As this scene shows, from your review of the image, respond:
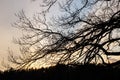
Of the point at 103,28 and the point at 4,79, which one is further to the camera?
the point at 4,79

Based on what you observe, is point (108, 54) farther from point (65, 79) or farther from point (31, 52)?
point (65, 79)

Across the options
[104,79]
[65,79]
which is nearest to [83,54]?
[104,79]

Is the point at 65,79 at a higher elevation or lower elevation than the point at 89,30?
lower

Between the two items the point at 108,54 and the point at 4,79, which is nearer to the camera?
the point at 108,54

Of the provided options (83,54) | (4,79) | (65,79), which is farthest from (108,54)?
(4,79)

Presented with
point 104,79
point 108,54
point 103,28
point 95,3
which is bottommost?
point 104,79

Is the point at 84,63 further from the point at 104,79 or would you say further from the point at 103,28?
the point at 104,79

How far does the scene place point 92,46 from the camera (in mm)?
15055

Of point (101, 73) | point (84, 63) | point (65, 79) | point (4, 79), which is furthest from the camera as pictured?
point (4, 79)

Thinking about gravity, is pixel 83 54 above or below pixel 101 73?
above

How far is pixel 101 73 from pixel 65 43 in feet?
11.2

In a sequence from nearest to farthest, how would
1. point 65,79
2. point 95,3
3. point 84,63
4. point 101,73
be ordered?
point 84,63 < point 95,3 < point 101,73 < point 65,79

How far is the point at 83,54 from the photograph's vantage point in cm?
1512

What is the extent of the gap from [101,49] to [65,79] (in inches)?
237
